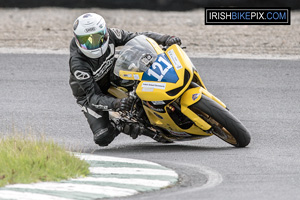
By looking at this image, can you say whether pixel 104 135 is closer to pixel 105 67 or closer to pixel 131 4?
pixel 105 67

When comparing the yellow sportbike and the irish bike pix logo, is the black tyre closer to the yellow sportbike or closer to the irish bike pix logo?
the yellow sportbike

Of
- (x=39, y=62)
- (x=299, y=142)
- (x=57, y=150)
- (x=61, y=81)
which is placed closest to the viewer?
(x=57, y=150)

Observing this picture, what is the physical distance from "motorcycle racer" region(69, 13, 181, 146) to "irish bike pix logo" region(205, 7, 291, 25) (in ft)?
29.9

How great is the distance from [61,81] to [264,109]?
13.2 feet

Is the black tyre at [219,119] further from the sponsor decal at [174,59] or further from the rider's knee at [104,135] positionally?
the rider's knee at [104,135]

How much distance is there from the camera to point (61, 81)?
13305 mm

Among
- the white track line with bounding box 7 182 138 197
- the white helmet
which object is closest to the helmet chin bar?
the white helmet

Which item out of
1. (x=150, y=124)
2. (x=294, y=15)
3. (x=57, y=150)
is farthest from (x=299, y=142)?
(x=294, y=15)

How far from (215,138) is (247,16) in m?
9.36

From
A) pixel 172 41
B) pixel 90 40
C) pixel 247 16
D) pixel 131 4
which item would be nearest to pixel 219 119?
pixel 172 41

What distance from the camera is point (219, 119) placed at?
775cm

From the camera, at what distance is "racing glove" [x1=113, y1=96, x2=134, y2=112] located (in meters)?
8.01

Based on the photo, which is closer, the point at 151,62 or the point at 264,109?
the point at 151,62

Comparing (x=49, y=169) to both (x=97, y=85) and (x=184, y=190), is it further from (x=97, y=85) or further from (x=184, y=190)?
(x=97, y=85)
